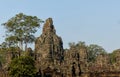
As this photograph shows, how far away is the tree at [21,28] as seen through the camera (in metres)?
47.5

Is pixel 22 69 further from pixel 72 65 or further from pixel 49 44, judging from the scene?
pixel 49 44

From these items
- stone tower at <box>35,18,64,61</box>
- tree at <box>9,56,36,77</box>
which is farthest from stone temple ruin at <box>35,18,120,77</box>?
tree at <box>9,56,36,77</box>

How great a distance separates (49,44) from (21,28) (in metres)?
5.88

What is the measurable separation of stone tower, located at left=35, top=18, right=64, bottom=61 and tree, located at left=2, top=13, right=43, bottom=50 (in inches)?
120

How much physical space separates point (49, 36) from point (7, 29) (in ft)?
23.7

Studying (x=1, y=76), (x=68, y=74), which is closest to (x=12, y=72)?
(x=1, y=76)

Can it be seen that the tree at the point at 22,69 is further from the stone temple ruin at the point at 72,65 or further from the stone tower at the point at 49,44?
the stone tower at the point at 49,44

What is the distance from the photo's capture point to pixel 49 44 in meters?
51.4

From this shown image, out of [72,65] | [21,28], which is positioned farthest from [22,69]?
[21,28]

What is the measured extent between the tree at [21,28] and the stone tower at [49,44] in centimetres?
304

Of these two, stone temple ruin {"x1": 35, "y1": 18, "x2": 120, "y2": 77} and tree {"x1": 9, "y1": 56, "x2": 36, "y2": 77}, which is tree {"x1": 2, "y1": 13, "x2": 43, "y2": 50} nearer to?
stone temple ruin {"x1": 35, "y1": 18, "x2": 120, "y2": 77}

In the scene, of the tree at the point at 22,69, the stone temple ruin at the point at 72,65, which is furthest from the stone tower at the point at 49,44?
the tree at the point at 22,69

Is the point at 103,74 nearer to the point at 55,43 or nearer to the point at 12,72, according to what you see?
the point at 12,72

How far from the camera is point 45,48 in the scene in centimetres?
5112
